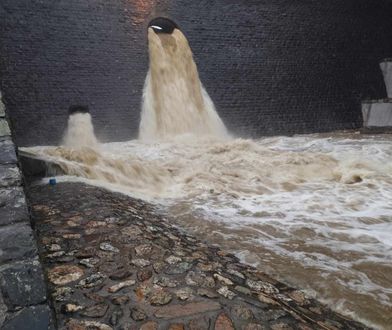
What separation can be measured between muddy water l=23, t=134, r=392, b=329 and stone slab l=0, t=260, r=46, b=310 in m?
1.51

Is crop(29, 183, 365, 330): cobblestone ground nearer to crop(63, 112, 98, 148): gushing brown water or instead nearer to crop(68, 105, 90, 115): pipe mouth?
crop(63, 112, 98, 148): gushing brown water

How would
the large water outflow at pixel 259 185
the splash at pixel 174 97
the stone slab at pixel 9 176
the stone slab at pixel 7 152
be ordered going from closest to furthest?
the stone slab at pixel 9 176 → the stone slab at pixel 7 152 → the large water outflow at pixel 259 185 → the splash at pixel 174 97

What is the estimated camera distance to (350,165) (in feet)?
18.9

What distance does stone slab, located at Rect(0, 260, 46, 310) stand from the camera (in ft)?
4.43

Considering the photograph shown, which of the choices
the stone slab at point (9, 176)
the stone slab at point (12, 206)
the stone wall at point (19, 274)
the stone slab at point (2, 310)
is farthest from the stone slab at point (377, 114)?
the stone slab at point (2, 310)

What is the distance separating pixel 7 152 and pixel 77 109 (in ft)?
21.1

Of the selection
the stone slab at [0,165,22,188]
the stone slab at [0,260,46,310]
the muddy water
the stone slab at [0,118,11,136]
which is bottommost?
the muddy water

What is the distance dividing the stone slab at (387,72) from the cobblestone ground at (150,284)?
39.3 feet

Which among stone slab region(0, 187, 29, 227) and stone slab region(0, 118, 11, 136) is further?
stone slab region(0, 118, 11, 136)

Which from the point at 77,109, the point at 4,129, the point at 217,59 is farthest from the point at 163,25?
the point at 4,129

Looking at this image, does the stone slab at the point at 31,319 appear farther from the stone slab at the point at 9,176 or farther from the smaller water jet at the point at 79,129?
the smaller water jet at the point at 79,129

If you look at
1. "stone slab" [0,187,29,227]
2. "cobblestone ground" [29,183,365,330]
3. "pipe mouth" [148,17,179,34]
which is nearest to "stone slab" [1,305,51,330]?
"cobblestone ground" [29,183,365,330]

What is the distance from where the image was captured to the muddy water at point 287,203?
2416 millimetres

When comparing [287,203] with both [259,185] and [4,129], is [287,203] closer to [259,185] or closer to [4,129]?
[259,185]
